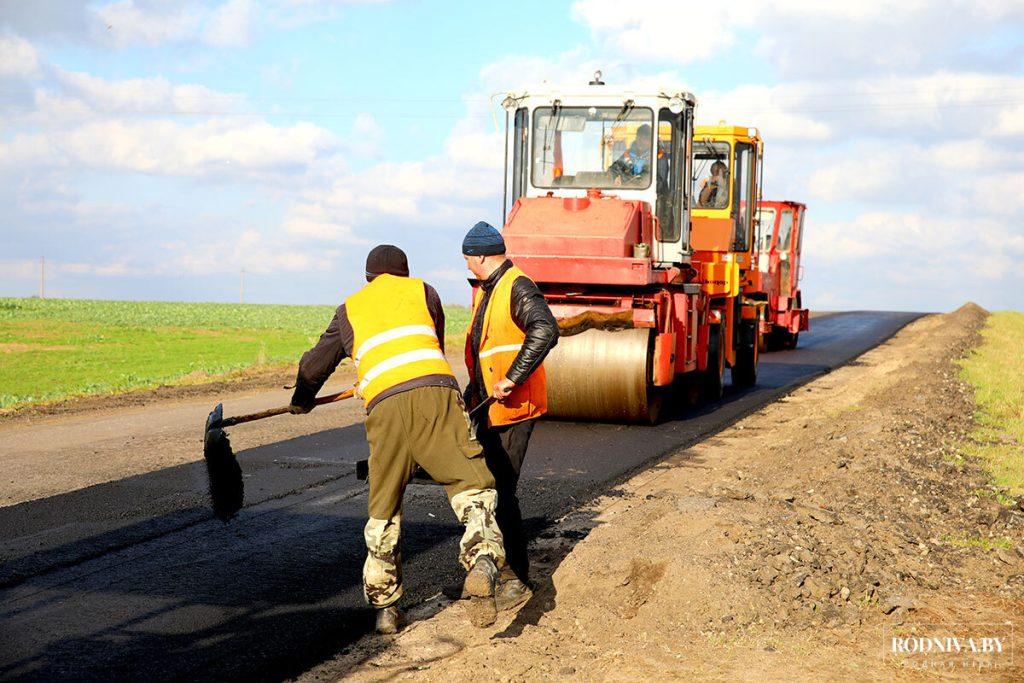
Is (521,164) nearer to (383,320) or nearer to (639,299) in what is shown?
(639,299)

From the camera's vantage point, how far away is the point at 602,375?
1184 centimetres

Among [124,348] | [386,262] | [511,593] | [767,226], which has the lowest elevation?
[124,348]

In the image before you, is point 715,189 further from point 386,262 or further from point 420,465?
point 420,465

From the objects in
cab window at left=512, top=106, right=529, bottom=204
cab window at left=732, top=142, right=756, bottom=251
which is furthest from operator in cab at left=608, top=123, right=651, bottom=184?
cab window at left=732, top=142, right=756, bottom=251

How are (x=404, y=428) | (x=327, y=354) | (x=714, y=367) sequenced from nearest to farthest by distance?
(x=404, y=428) < (x=327, y=354) < (x=714, y=367)

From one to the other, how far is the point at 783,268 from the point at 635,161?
13646 millimetres

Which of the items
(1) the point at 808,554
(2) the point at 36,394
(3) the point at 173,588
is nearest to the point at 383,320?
(3) the point at 173,588

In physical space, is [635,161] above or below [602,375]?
above

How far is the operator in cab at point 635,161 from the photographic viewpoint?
12836 mm

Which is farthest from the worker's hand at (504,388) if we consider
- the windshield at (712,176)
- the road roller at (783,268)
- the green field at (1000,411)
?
the road roller at (783,268)

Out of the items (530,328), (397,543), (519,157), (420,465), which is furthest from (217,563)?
(519,157)

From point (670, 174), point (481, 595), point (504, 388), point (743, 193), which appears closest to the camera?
point (481, 595)

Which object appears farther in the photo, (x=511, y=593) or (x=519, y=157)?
(x=519, y=157)

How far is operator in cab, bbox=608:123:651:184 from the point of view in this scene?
42.1ft
